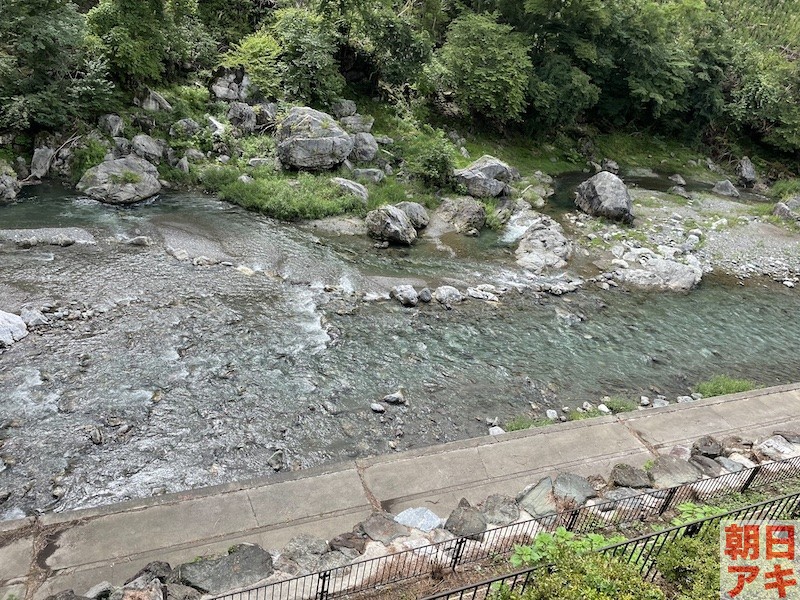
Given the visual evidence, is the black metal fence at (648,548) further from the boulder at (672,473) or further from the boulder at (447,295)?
the boulder at (447,295)

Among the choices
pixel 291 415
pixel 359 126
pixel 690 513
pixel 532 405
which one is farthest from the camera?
pixel 359 126

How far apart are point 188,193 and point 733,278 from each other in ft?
68.4

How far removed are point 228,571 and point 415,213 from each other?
15333 millimetres

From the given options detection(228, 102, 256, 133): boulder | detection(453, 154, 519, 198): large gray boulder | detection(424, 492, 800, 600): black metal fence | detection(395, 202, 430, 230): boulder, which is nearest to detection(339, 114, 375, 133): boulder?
detection(228, 102, 256, 133): boulder

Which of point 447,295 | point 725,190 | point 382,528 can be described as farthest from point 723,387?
point 725,190

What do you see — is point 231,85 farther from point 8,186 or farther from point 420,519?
point 420,519

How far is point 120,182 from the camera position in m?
18.3

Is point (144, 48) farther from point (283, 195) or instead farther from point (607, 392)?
point (607, 392)

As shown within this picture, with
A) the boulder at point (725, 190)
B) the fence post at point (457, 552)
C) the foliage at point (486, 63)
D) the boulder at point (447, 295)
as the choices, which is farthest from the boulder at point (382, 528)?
the boulder at point (725, 190)

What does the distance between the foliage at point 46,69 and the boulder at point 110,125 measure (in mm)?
454

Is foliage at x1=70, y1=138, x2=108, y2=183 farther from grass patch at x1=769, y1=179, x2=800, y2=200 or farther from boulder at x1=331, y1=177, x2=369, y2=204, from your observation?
grass patch at x1=769, y1=179, x2=800, y2=200

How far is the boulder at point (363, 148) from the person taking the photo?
75.3 feet

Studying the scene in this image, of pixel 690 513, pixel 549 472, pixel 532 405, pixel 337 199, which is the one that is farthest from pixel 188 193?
pixel 690 513

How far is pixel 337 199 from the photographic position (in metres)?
19.7
